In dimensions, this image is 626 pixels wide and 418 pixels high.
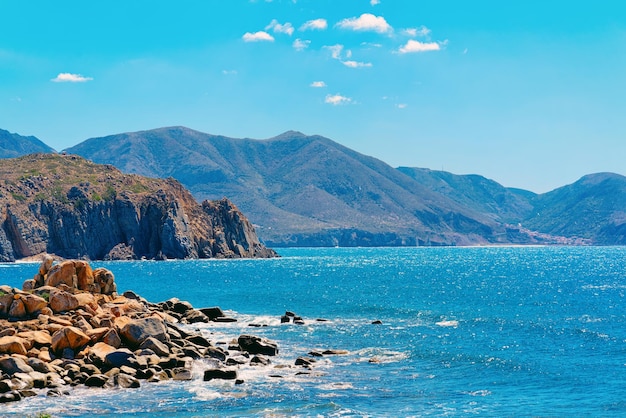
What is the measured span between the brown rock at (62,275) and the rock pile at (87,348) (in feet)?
7.30

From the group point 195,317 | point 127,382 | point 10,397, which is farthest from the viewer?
point 195,317

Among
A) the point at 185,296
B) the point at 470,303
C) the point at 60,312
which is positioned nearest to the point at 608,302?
the point at 470,303

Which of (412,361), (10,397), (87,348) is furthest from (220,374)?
(412,361)

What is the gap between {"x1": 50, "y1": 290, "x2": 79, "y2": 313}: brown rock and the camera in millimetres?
67906

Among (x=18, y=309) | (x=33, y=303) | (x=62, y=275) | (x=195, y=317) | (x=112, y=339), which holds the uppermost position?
(x=62, y=275)

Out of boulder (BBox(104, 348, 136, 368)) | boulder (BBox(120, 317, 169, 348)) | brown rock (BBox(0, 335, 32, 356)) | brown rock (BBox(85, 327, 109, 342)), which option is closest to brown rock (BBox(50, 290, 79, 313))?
brown rock (BBox(85, 327, 109, 342))

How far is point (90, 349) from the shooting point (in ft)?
184

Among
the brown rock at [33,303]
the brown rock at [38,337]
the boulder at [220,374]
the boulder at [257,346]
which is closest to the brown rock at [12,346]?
the brown rock at [38,337]

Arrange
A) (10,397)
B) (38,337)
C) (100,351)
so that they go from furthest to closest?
(38,337) < (100,351) < (10,397)

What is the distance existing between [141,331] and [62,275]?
24537 millimetres

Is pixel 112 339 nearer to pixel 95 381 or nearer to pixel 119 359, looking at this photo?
pixel 119 359

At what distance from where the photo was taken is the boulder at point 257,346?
2480 inches

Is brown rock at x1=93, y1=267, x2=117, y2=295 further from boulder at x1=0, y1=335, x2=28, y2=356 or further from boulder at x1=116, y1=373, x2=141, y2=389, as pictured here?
boulder at x1=116, y1=373, x2=141, y2=389

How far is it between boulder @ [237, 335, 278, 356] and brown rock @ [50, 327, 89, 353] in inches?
555
